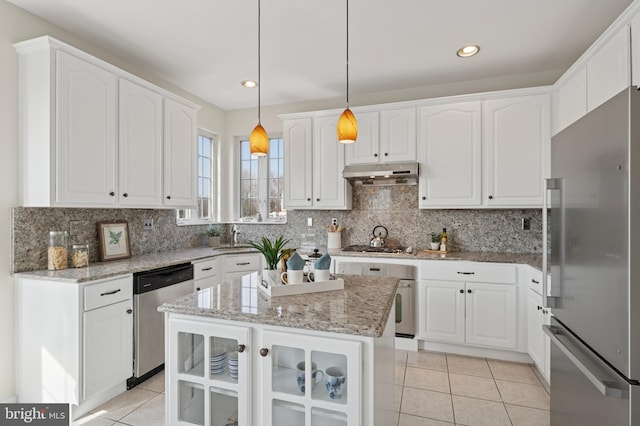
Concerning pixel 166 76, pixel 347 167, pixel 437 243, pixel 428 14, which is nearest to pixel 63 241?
pixel 166 76

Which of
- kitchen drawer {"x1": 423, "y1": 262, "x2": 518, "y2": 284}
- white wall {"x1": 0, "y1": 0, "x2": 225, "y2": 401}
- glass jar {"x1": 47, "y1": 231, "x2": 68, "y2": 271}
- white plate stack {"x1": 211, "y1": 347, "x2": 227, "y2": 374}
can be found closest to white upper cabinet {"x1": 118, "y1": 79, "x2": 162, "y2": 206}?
glass jar {"x1": 47, "y1": 231, "x2": 68, "y2": 271}

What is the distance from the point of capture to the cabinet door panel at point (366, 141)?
3613mm

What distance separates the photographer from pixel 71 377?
2145 mm

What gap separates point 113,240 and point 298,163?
203 cm

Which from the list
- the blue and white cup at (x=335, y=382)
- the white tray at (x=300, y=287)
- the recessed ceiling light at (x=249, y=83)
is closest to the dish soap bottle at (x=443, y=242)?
the white tray at (x=300, y=287)

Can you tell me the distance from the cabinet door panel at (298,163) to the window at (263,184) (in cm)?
49

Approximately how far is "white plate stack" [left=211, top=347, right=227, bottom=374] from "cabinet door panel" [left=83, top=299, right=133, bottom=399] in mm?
1246

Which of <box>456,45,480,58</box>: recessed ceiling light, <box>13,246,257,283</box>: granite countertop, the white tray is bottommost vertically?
<box>13,246,257,283</box>: granite countertop

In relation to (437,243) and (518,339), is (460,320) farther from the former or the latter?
(437,243)

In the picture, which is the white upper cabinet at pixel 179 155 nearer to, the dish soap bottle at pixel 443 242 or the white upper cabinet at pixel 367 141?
the white upper cabinet at pixel 367 141

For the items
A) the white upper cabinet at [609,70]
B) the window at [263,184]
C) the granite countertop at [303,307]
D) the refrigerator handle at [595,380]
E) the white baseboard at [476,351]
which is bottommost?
the white baseboard at [476,351]

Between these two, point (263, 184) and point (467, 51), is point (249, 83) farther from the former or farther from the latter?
point (467, 51)

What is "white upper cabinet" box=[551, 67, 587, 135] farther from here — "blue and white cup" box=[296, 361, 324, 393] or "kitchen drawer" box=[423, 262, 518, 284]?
"blue and white cup" box=[296, 361, 324, 393]

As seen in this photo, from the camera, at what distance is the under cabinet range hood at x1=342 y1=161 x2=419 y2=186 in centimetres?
340
